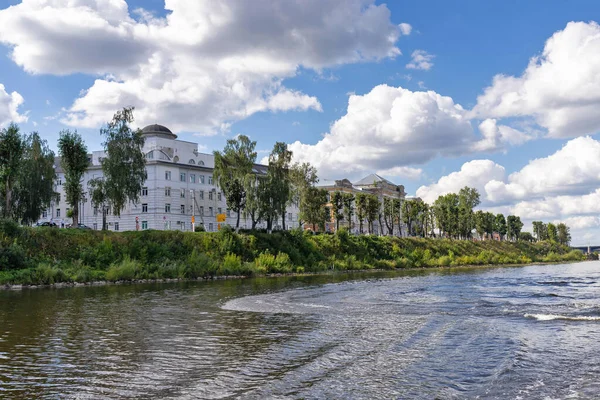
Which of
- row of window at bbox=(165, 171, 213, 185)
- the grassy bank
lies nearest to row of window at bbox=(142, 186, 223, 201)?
row of window at bbox=(165, 171, 213, 185)

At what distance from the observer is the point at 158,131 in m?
115

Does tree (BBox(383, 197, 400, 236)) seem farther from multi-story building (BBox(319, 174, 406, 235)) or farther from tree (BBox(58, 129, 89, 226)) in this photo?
tree (BBox(58, 129, 89, 226))

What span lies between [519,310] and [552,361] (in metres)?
12.4

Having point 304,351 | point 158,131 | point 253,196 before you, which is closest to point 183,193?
point 158,131

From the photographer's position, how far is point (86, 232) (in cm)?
6234

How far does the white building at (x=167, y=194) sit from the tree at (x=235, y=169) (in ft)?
57.2

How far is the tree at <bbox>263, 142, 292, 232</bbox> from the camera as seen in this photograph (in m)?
82.9

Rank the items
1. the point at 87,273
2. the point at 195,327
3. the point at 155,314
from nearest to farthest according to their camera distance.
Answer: the point at 195,327
the point at 155,314
the point at 87,273

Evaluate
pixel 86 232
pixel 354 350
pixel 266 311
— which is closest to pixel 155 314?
pixel 266 311

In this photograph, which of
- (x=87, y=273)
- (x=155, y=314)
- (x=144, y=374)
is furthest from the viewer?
(x=87, y=273)

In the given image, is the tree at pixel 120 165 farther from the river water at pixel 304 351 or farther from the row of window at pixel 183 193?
the river water at pixel 304 351

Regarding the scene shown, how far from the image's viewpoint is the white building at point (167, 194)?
345 feet

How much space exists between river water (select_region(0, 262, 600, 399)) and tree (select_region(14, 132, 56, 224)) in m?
53.4

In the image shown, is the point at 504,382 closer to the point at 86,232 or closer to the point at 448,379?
the point at 448,379
